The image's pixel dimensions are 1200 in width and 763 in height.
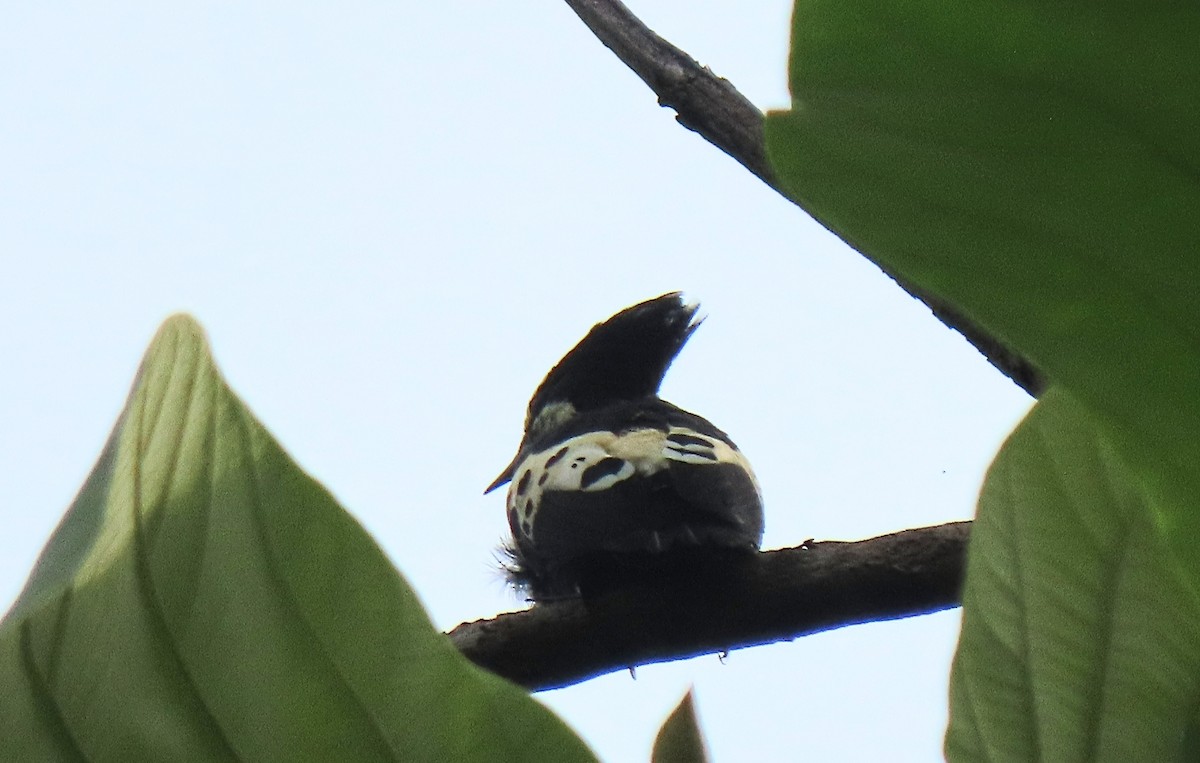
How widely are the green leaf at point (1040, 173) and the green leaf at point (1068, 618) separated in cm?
9

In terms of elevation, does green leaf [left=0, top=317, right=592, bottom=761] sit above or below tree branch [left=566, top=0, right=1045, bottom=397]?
below

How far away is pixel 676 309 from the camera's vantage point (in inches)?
126

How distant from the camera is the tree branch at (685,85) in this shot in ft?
5.16

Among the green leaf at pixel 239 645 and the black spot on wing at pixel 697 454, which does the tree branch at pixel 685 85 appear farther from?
the green leaf at pixel 239 645

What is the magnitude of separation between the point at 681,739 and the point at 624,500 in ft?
5.01

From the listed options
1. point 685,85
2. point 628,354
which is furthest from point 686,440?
point 628,354

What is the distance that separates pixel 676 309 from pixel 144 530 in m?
2.83

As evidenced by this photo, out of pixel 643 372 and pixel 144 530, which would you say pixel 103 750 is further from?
pixel 643 372

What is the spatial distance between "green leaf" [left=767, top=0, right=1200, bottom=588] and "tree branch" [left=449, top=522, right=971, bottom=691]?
96 centimetres

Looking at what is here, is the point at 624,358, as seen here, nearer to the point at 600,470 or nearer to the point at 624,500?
the point at 600,470

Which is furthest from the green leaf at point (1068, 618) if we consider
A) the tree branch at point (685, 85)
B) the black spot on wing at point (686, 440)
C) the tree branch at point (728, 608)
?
the black spot on wing at point (686, 440)

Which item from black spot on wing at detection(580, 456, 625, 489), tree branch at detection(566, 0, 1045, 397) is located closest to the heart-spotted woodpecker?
black spot on wing at detection(580, 456, 625, 489)

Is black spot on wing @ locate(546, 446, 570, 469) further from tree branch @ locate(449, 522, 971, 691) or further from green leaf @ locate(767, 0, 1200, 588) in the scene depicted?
green leaf @ locate(767, 0, 1200, 588)

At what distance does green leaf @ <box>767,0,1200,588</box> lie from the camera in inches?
12.7
